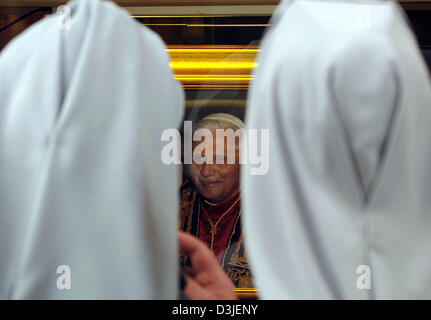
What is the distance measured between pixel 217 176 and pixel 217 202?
158 millimetres

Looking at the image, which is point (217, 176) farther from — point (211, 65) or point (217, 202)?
point (211, 65)

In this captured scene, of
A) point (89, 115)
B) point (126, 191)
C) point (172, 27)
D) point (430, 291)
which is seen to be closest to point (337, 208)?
point (430, 291)

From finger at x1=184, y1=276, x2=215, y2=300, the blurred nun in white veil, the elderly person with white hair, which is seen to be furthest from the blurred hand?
the elderly person with white hair

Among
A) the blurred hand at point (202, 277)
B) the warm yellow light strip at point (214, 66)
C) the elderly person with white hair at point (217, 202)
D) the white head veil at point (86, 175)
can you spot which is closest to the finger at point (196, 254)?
the blurred hand at point (202, 277)

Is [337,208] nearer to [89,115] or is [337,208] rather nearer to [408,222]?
[408,222]

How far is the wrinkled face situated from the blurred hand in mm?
362

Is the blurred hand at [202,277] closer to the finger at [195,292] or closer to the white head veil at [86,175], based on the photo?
the finger at [195,292]

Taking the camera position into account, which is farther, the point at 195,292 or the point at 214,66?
the point at 214,66

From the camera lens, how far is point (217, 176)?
2.04 m

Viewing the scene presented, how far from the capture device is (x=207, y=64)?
2035 millimetres

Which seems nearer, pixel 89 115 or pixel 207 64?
pixel 89 115

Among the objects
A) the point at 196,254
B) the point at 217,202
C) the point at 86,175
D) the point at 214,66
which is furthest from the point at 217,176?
the point at 86,175

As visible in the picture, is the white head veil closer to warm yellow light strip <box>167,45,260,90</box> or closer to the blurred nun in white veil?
the blurred nun in white veil
